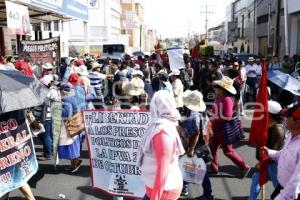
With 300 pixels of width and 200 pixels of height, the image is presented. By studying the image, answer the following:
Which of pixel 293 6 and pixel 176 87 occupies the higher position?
pixel 293 6

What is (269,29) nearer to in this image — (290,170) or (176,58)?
(176,58)

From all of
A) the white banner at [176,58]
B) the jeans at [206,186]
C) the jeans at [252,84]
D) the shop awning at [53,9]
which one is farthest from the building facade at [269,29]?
the jeans at [206,186]

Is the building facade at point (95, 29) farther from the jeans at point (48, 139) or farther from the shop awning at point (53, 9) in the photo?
the jeans at point (48, 139)

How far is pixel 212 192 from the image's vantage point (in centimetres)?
593

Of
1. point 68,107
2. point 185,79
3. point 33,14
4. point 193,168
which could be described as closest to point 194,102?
point 193,168

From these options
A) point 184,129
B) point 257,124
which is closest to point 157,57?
point 184,129

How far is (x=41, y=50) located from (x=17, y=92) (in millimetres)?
9257

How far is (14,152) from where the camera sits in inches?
186

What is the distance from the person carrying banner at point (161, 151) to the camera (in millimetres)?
3301

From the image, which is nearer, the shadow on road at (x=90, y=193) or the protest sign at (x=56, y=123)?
the shadow on road at (x=90, y=193)

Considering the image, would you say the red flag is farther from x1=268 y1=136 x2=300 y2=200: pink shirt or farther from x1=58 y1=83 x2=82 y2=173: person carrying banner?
x1=58 y1=83 x2=82 y2=173: person carrying banner

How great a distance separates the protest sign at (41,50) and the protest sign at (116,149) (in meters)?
8.57

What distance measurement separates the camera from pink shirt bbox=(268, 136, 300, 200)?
3014 millimetres

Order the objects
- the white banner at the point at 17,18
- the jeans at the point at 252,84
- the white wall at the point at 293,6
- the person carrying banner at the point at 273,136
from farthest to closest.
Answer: the white wall at the point at 293,6
the jeans at the point at 252,84
the white banner at the point at 17,18
the person carrying banner at the point at 273,136
